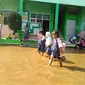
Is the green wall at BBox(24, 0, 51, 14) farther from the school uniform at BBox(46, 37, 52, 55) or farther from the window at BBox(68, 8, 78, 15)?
the school uniform at BBox(46, 37, 52, 55)

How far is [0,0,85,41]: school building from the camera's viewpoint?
23.3 metres

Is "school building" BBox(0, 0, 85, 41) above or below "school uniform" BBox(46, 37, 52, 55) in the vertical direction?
above

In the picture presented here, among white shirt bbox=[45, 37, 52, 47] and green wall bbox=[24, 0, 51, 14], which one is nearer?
white shirt bbox=[45, 37, 52, 47]

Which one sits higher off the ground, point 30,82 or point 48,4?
point 48,4

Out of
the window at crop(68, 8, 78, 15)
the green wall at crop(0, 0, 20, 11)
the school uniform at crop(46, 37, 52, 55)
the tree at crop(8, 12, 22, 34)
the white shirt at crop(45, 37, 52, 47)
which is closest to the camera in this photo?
the school uniform at crop(46, 37, 52, 55)

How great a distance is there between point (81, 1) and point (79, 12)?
2457 mm

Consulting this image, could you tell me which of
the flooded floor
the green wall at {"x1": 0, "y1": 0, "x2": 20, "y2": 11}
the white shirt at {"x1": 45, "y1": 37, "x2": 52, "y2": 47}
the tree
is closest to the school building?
the green wall at {"x1": 0, "y1": 0, "x2": 20, "y2": 11}

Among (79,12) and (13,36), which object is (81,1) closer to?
(79,12)

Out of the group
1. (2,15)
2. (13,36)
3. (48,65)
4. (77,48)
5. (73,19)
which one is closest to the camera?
(48,65)

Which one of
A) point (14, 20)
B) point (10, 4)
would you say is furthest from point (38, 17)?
point (14, 20)

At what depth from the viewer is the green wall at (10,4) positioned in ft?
76.3

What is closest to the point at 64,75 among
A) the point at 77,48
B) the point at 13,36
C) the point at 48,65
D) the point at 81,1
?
the point at 48,65

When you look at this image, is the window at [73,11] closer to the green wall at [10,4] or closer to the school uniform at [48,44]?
the green wall at [10,4]

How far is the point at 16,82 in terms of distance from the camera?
25.6ft
